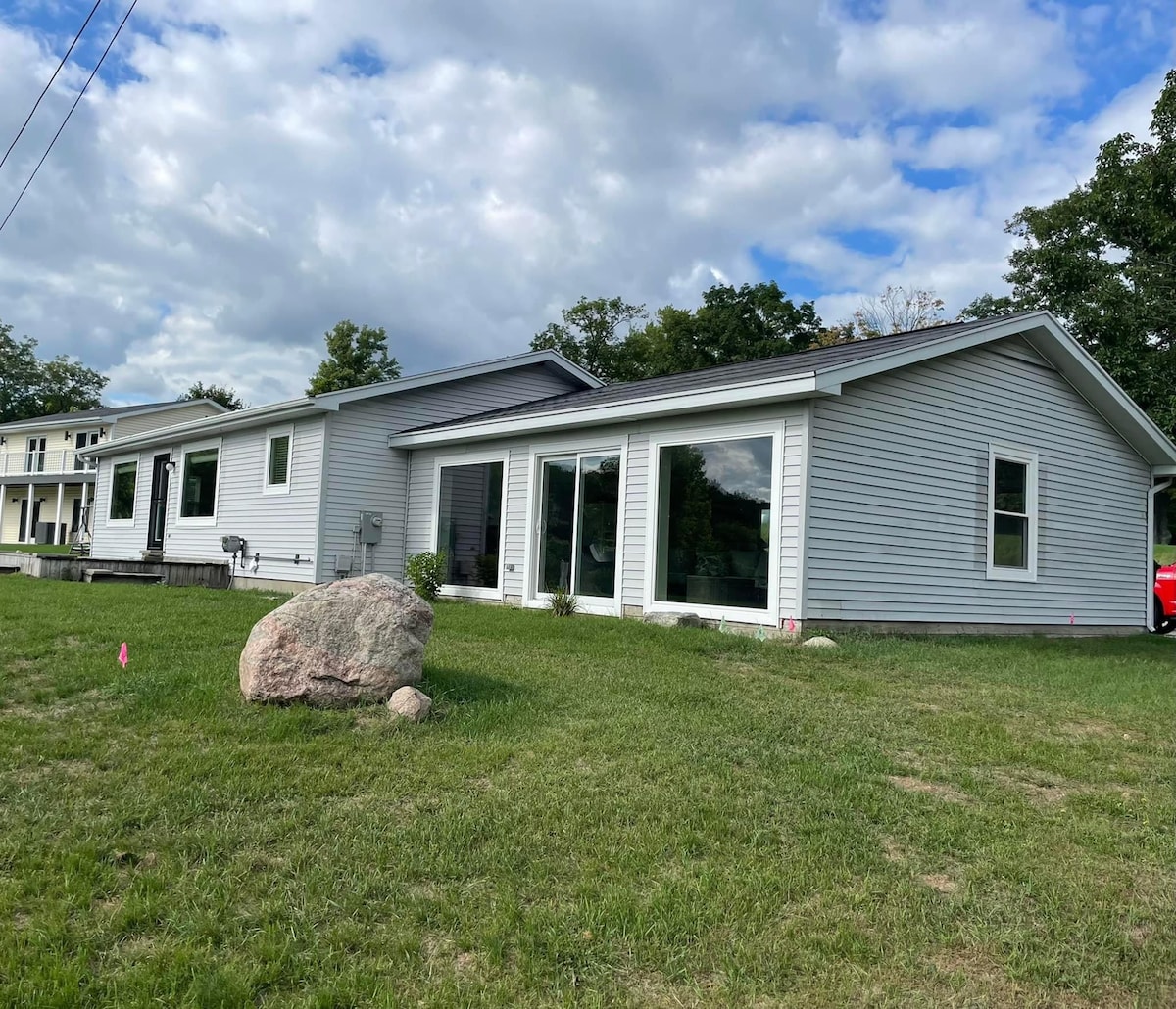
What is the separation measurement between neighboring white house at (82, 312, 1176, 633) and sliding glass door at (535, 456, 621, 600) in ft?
0.10

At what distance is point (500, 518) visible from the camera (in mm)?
11656

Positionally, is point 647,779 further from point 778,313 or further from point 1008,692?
point 778,313

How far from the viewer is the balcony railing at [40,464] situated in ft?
116

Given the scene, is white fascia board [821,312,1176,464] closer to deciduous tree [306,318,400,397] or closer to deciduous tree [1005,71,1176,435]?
deciduous tree [1005,71,1176,435]

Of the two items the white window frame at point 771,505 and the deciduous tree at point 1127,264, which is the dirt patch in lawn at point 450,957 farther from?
the deciduous tree at point 1127,264

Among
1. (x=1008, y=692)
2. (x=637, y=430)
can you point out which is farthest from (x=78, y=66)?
(x=1008, y=692)

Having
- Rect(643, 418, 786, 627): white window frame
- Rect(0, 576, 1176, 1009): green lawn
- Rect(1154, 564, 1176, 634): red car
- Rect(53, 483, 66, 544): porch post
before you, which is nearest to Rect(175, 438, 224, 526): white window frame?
Rect(643, 418, 786, 627): white window frame

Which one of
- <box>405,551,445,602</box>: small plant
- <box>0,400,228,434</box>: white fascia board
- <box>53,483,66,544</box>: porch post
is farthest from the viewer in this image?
<box>53,483,66,544</box>: porch post

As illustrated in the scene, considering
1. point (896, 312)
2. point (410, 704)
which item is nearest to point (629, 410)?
point (410, 704)

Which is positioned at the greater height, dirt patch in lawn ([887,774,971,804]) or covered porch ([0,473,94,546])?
covered porch ([0,473,94,546])

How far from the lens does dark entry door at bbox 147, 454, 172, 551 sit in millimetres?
17375

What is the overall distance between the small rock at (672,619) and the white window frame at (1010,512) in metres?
3.97

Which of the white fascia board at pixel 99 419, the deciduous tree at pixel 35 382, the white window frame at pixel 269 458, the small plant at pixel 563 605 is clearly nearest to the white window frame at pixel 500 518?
the small plant at pixel 563 605

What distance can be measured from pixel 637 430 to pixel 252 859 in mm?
7499
